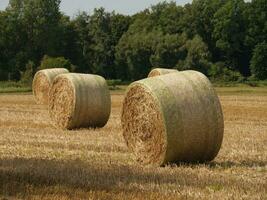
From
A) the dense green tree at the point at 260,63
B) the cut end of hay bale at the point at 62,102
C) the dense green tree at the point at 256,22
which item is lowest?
the dense green tree at the point at 260,63

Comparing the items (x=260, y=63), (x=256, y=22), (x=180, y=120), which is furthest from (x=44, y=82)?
(x=256, y=22)

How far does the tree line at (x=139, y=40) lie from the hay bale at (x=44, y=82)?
3407cm

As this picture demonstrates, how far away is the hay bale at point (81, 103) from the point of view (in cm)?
1819

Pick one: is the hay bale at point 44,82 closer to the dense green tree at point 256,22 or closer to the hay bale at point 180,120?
the hay bale at point 180,120

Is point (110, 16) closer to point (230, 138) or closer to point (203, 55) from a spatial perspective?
point (203, 55)

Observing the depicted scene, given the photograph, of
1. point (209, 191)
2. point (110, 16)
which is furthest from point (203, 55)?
point (209, 191)

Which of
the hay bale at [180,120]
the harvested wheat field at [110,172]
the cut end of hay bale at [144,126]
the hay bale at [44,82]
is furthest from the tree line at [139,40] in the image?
the hay bale at [180,120]

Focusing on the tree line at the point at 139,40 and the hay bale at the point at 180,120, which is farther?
the tree line at the point at 139,40

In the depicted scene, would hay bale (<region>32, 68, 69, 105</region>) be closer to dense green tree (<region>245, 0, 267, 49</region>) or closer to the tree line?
the tree line

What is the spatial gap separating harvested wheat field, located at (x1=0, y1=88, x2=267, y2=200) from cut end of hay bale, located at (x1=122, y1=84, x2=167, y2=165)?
0.91 feet

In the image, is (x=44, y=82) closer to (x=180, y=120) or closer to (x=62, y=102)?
(x=62, y=102)

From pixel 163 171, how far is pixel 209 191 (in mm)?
1724

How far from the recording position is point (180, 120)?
10.6 metres

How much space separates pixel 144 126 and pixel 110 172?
1.94 m
